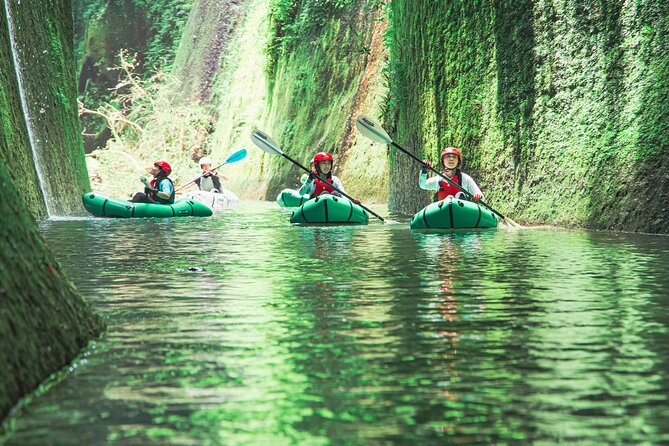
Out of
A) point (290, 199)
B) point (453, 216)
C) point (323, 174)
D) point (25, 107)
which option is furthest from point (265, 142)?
point (290, 199)

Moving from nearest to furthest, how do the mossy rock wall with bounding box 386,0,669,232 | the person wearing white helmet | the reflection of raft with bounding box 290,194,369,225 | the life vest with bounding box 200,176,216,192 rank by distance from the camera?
1. the mossy rock wall with bounding box 386,0,669,232
2. the reflection of raft with bounding box 290,194,369,225
3. the person wearing white helmet
4. the life vest with bounding box 200,176,216,192

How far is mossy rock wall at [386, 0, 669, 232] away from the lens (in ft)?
38.8

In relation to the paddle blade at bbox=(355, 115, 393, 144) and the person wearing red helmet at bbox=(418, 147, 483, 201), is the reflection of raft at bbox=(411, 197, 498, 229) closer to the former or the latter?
the person wearing red helmet at bbox=(418, 147, 483, 201)

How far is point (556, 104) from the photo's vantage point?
14023mm

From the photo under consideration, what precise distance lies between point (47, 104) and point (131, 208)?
251cm

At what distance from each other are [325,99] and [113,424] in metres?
30.1

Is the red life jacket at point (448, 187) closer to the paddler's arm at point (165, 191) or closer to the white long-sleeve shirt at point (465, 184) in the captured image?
the white long-sleeve shirt at point (465, 184)

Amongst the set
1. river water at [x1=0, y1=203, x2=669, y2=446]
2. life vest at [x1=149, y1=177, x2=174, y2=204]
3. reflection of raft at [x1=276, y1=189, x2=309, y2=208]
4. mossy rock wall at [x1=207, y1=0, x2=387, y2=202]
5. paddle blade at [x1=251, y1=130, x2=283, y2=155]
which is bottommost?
river water at [x1=0, y1=203, x2=669, y2=446]

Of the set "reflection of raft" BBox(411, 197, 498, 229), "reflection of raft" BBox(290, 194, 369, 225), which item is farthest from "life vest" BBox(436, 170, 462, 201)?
"reflection of raft" BBox(290, 194, 369, 225)

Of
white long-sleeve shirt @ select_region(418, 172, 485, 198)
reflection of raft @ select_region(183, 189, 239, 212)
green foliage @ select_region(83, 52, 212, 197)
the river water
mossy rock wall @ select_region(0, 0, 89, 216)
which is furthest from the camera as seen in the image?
green foliage @ select_region(83, 52, 212, 197)

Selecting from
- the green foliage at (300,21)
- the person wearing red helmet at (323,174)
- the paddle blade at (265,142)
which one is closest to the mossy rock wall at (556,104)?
the person wearing red helmet at (323,174)

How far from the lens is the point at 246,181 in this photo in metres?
37.3

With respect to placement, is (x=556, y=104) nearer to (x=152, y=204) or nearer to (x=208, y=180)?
(x=152, y=204)

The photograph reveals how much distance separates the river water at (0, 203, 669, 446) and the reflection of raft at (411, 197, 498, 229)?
4857mm
